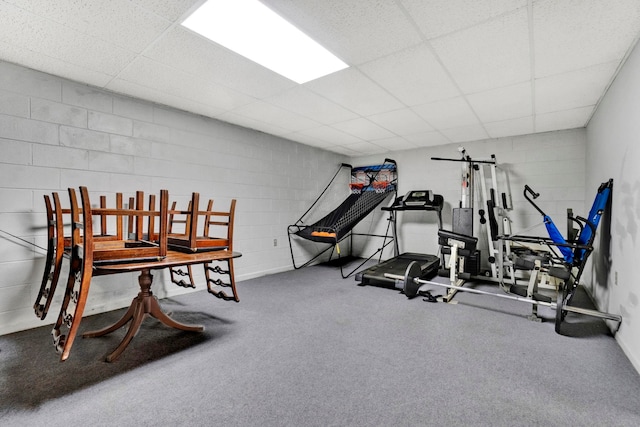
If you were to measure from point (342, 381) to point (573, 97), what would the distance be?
3.63 m

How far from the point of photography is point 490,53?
222 centimetres

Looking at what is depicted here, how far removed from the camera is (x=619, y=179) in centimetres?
240

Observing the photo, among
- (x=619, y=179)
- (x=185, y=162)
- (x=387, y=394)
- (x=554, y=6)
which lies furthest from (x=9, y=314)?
(x=619, y=179)

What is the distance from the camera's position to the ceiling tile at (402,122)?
3648 millimetres

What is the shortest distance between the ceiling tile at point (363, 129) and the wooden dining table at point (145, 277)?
262 cm

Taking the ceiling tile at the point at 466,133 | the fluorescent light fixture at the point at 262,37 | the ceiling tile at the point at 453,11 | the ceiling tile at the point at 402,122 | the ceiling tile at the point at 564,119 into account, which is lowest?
the ceiling tile at the point at 564,119

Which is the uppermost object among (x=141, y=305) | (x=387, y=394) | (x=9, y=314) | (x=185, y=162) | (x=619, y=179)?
(x=185, y=162)

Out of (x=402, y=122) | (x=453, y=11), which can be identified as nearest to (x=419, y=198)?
(x=402, y=122)

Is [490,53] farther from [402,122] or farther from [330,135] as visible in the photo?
[330,135]

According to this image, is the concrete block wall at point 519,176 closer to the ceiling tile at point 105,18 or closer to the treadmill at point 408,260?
the treadmill at point 408,260

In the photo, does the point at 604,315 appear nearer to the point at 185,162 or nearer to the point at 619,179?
the point at 619,179

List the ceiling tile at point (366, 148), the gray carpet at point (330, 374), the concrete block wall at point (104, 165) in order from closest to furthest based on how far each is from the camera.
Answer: the gray carpet at point (330, 374), the concrete block wall at point (104, 165), the ceiling tile at point (366, 148)

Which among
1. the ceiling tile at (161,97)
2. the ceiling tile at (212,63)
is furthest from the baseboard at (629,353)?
the ceiling tile at (161,97)

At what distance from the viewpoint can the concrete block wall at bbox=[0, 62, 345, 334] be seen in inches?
97.6
